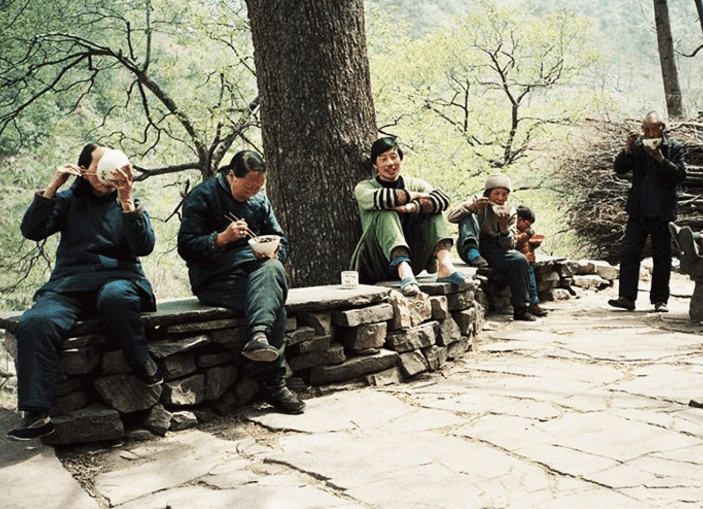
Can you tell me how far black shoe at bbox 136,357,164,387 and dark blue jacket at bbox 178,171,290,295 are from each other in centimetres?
63

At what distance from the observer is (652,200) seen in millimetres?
6539

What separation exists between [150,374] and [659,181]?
482 cm

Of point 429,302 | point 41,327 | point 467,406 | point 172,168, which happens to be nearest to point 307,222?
point 429,302

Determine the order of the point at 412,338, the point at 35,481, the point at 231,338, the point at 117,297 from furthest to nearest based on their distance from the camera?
the point at 412,338 → the point at 231,338 → the point at 117,297 → the point at 35,481

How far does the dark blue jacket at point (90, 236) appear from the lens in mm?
3502

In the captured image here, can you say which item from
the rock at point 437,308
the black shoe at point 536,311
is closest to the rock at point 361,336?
the rock at point 437,308

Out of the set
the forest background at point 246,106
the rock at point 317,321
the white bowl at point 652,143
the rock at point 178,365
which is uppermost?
the forest background at point 246,106

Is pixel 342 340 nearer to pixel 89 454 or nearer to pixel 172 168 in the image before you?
pixel 89 454

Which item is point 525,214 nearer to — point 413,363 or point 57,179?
point 413,363

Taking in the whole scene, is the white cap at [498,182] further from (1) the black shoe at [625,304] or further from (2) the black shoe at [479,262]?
(1) the black shoe at [625,304]

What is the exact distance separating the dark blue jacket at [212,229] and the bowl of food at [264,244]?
0.16 m

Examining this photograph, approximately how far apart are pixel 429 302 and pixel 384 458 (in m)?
1.84

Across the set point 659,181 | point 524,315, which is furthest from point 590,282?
point 524,315

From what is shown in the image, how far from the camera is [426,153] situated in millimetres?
15188
